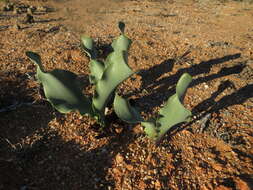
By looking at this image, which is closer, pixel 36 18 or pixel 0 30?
pixel 0 30

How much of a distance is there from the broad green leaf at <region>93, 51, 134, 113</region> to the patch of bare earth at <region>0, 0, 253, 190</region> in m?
0.46

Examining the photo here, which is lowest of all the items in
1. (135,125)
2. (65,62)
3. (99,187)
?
(99,187)

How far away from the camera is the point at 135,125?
2.54 meters

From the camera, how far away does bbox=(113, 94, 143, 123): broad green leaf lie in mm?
1863

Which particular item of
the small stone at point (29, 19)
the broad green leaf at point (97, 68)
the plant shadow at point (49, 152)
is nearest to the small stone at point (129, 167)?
the plant shadow at point (49, 152)

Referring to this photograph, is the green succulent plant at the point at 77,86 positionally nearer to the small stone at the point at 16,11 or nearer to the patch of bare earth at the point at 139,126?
the patch of bare earth at the point at 139,126

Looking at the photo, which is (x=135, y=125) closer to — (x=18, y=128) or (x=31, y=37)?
(x=18, y=128)

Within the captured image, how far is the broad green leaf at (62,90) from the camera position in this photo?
1.91 m

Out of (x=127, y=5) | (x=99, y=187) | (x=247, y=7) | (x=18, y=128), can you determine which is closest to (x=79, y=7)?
(x=127, y=5)

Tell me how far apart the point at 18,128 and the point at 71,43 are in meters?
2.25

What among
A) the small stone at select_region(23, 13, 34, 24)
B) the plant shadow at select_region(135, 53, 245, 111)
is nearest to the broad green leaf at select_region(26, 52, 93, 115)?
the plant shadow at select_region(135, 53, 245, 111)

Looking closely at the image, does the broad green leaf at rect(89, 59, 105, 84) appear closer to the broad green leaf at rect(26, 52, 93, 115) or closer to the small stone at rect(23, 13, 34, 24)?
the broad green leaf at rect(26, 52, 93, 115)

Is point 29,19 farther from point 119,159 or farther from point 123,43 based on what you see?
point 119,159

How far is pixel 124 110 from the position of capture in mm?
1904
